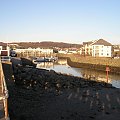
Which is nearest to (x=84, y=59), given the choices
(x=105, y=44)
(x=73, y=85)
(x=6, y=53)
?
(x=105, y=44)

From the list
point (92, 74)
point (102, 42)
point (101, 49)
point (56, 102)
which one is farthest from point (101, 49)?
point (56, 102)

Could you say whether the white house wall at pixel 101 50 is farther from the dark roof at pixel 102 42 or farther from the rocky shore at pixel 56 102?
the rocky shore at pixel 56 102

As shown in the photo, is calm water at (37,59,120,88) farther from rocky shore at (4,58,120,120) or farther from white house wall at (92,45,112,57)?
white house wall at (92,45,112,57)

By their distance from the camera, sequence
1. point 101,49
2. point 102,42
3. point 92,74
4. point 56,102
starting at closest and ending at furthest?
point 56,102 < point 92,74 < point 101,49 < point 102,42

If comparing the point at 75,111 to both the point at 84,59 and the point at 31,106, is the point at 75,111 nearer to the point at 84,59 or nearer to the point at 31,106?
the point at 31,106

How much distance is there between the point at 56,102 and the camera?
16.7m

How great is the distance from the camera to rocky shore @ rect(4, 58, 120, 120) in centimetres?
1370

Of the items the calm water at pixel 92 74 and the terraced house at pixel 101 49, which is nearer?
the calm water at pixel 92 74

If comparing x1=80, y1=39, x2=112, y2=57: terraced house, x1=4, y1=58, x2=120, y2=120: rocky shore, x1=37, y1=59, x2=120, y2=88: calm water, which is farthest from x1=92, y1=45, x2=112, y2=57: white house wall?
x1=4, y1=58, x2=120, y2=120: rocky shore

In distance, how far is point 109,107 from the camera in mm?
16094

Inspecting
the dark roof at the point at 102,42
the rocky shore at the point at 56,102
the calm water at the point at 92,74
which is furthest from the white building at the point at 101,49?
the rocky shore at the point at 56,102

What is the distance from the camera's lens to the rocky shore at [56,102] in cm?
1370

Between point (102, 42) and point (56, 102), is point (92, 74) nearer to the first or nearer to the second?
point (56, 102)

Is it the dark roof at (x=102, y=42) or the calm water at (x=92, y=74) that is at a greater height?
the dark roof at (x=102, y=42)
